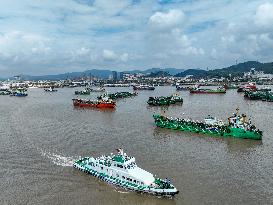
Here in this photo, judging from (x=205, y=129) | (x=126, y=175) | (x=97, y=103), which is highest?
(x=97, y=103)

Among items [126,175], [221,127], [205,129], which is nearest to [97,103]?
[205,129]

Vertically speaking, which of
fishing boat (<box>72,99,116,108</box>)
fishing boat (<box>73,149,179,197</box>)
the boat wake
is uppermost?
fishing boat (<box>72,99,116,108</box>)

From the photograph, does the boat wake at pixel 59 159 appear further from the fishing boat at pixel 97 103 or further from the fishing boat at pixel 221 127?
the fishing boat at pixel 97 103

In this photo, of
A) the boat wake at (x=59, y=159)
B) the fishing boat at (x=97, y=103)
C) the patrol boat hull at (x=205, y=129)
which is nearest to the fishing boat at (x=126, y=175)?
the boat wake at (x=59, y=159)

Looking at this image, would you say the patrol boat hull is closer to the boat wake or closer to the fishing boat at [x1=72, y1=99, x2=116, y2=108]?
the boat wake

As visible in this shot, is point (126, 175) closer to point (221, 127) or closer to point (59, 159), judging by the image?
point (59, 159)

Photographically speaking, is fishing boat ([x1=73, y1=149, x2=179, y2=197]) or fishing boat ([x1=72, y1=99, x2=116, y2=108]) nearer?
fishing boat ([x1=73, y1=149, x2=179, y2=197])

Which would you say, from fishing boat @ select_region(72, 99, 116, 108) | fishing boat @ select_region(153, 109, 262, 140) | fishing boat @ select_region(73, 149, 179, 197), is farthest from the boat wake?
fishing boat @ select_region(72, 99, 116, 108)
